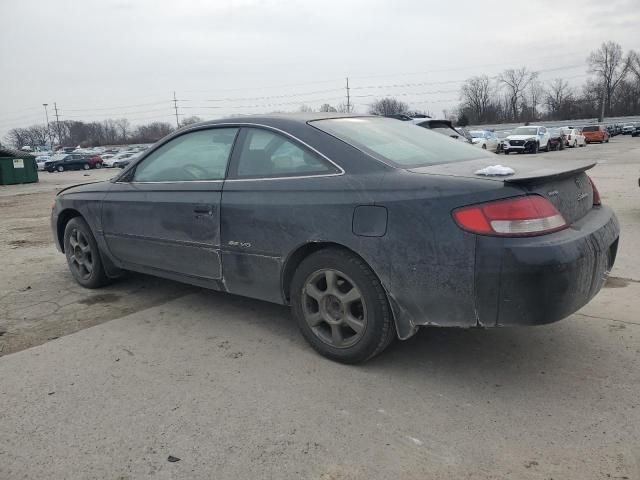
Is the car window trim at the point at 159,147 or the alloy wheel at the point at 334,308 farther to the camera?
the car window trim at the point at 159,147

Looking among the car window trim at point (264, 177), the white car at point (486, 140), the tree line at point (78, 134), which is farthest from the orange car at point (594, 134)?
the tree line at point (78, 134)

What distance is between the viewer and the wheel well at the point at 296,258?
327 centimetres

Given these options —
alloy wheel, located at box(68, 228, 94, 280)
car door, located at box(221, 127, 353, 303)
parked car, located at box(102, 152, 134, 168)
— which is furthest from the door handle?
parked car, located at box(102, 152, 134, 168)

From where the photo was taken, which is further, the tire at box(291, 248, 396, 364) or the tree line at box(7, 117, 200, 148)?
the tree line at box(7, 117, 200, 148)

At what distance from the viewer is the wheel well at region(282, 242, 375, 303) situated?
327 centimetres

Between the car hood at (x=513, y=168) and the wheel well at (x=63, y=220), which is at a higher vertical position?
the car hood at (x=513, y=168)

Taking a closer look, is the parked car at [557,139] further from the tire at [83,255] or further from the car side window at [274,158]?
the car side window at [274,158]

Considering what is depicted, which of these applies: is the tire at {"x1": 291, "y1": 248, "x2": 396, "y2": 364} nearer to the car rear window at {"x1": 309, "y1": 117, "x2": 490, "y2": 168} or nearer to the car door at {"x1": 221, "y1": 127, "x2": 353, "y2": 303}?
the car door at {"x1": 221, "y1": 127, "x2": 353, "y2": 303}

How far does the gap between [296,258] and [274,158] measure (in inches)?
27.5

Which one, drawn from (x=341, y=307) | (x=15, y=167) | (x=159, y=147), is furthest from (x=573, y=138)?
(x=341, y=307)

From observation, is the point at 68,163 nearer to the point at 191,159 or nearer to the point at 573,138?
the point at 573,138

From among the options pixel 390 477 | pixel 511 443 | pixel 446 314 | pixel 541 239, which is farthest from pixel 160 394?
pixel 541 239

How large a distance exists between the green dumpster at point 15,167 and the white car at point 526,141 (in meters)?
25.5

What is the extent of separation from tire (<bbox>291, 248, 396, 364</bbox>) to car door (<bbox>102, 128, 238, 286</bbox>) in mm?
774
